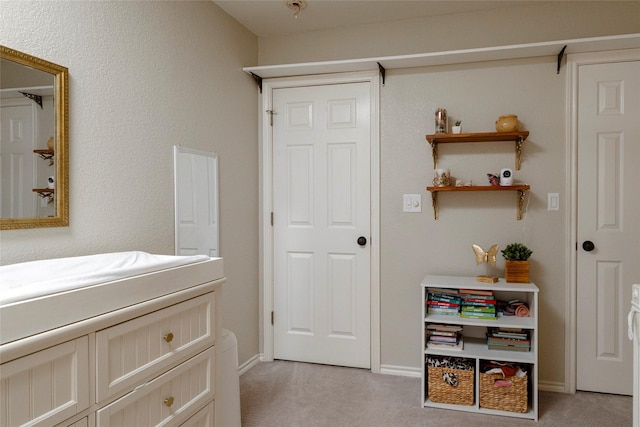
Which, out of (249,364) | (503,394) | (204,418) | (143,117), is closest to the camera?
(204,418)

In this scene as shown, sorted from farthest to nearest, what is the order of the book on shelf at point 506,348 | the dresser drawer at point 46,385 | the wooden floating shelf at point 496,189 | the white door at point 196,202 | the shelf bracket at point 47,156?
the wooden floating shelf at point 496,189 → the book on shelf at point 506,348 → the white door at point 196,202 → the shelf bracket at point 47,156 → the dresser drawer at point 46,385

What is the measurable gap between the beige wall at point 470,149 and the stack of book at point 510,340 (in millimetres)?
352

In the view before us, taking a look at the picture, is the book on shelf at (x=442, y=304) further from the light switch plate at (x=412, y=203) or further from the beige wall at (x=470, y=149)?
the light switch plate at (x=412, y=203)

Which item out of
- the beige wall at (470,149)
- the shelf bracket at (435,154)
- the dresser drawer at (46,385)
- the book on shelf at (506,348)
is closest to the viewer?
the dresser drawer at (46,385)

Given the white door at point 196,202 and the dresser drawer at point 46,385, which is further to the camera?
the white door at point 196,202

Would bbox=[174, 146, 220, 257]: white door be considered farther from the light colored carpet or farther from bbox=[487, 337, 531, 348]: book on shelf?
bbox=[487, 337, 531, 348]: book on shelf

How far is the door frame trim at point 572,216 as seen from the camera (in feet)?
8.86

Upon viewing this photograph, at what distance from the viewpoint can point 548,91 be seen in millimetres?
2754

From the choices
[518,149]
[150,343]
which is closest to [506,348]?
[518,149]

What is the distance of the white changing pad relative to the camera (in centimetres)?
108

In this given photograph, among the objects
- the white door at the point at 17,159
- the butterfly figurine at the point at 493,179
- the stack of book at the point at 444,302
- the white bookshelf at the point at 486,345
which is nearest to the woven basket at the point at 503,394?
the white bookshelf at the point at 486,345

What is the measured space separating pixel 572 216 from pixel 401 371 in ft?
4.94

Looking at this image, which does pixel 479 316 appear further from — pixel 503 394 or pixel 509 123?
pixel 509 123

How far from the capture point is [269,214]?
129 inches
